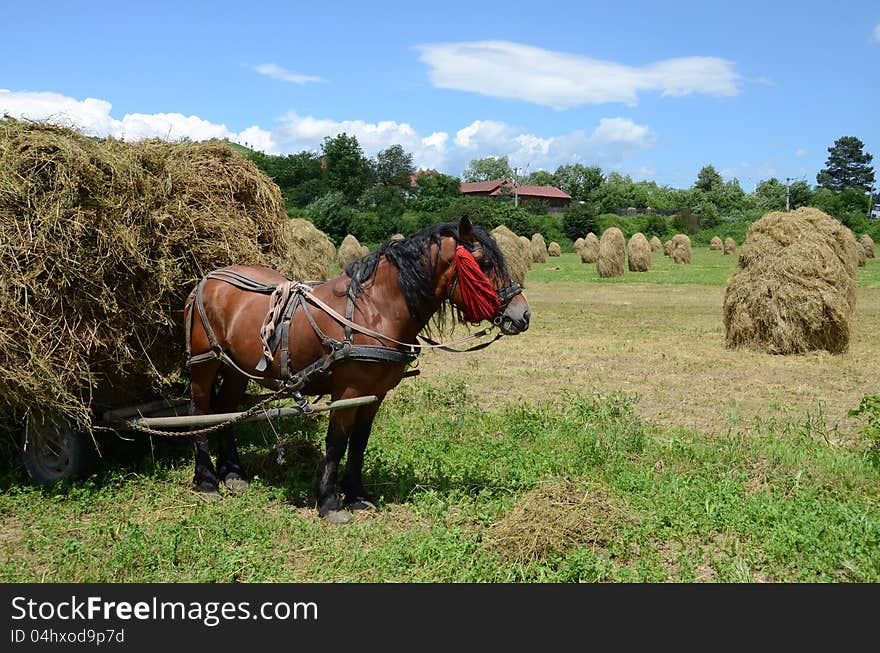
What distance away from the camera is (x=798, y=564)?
405 centimetres

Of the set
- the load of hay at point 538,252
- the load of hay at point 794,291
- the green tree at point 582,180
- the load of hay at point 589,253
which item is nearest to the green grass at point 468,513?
the load of hay at point 794,291

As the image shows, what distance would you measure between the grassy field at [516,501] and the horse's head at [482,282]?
1.23 meters

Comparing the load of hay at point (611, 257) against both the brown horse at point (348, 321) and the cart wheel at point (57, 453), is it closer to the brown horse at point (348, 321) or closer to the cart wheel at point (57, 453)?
the brown horse at point (348, 321)

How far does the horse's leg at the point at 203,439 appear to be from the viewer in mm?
5336

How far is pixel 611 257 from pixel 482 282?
27.2 meters

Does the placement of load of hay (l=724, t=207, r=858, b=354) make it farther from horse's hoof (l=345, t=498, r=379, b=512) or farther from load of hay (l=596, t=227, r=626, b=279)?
load of hay (l=596, t=227, r=626, b=279)

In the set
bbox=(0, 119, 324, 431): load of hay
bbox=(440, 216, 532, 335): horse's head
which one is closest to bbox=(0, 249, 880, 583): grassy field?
bbox=(0, 119, 324, 431): load of hay

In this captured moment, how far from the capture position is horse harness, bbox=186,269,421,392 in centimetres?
466

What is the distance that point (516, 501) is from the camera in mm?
4930

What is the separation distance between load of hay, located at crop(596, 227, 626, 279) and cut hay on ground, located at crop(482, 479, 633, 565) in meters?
26.7

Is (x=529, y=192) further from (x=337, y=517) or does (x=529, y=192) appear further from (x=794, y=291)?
(x=337, y=517)

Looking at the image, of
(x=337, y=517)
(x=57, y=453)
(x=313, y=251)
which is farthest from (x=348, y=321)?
(x=313, y=251)
